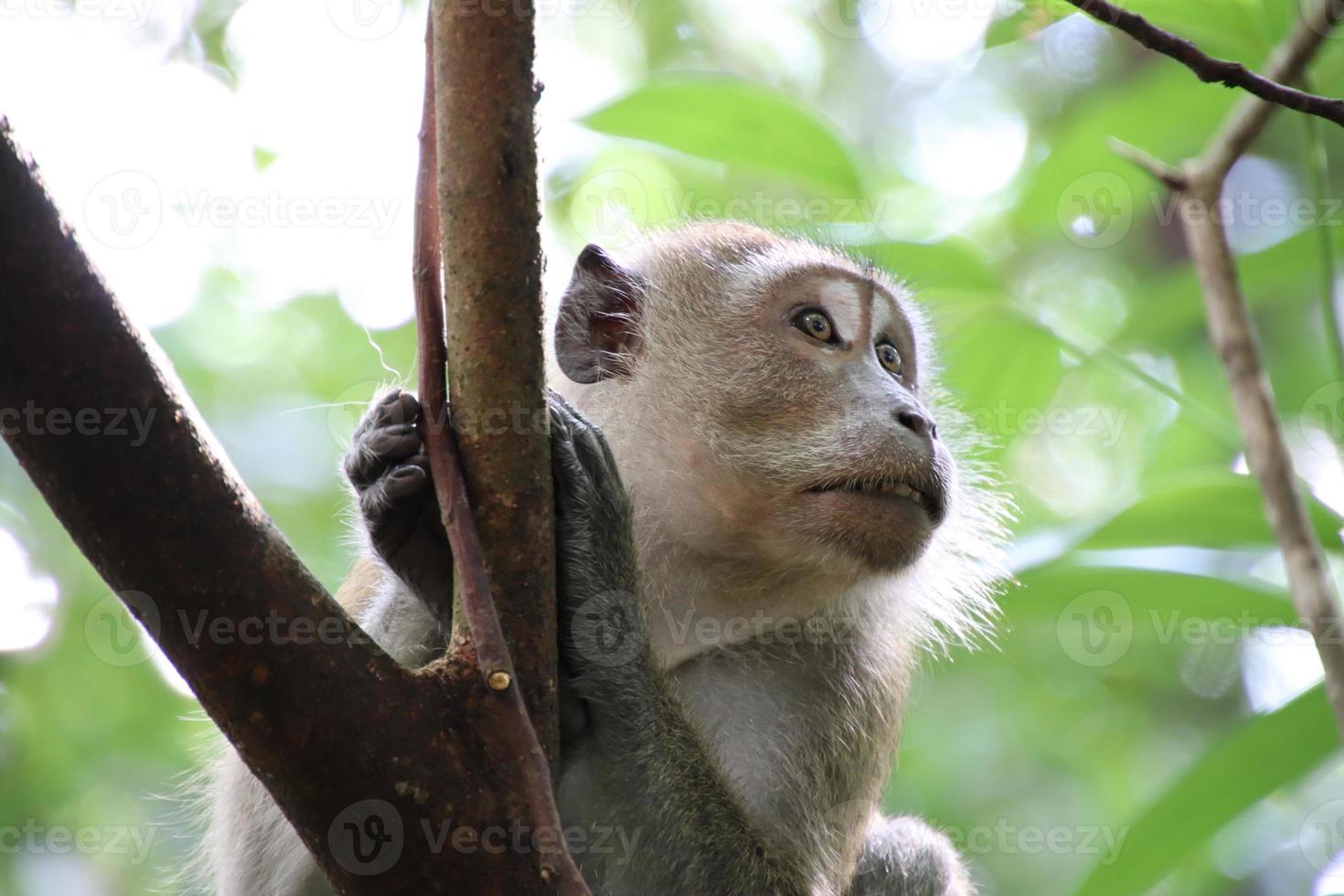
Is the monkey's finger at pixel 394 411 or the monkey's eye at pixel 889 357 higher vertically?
the monkey's finger at pixel 394 411

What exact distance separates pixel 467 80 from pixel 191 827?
12.6 feet

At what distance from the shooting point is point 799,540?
417 centimetres

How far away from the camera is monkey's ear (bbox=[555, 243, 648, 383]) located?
4.51 m

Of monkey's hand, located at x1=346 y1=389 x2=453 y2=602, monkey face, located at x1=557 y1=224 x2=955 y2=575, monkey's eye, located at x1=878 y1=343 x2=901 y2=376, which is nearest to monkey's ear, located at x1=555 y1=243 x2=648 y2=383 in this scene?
monkey face, located at x1=557 y1=224 x2=955 y2=575

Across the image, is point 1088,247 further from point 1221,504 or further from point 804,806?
point 804,806

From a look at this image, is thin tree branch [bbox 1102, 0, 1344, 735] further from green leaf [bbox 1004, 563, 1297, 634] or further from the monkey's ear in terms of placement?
the monkey's ear

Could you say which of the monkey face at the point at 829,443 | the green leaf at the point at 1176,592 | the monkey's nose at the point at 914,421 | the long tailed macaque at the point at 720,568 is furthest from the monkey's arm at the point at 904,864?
the monkey's nose at the point at 914,421

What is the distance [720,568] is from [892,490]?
61cm

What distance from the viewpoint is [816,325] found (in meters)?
4.59

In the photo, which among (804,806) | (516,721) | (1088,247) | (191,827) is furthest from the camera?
(1088,247)

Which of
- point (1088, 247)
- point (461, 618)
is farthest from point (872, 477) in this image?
point (1088, 247)

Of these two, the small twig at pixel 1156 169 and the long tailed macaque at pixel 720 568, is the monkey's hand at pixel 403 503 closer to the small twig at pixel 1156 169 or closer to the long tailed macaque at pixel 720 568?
the long tailed macaque at pixel 720 568

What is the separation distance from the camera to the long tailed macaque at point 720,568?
3.16 metres

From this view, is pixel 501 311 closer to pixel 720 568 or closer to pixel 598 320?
pixel 720 568
